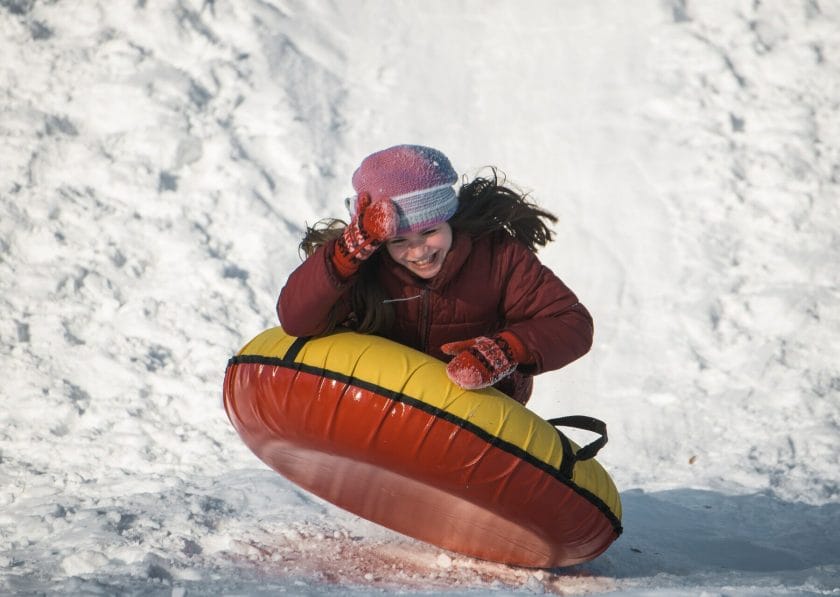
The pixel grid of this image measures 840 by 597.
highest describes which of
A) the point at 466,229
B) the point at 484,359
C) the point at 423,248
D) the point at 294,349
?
the point at 466,229

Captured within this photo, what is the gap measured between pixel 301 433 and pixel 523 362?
0.71m

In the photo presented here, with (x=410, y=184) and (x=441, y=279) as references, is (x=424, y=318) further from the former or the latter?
(x=410, y=184)

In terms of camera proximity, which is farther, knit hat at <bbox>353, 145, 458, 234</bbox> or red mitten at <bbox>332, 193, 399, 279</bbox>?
knit hat at <bbox>353, 145, 458, 234</bbox>

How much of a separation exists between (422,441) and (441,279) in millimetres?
606

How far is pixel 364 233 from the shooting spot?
2385mm

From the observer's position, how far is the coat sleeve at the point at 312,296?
8.09ft

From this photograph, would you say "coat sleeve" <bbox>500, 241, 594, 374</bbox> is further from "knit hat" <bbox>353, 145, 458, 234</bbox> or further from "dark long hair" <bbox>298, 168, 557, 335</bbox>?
"knit hat" <bbox>353, 145, 458, 234</bbox>

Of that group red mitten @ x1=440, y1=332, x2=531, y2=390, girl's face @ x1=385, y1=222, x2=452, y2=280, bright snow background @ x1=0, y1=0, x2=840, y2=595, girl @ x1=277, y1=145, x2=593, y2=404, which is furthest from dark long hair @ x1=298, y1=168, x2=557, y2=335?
bright snow background @ x1=0, y1=0, x2=840, y2=595

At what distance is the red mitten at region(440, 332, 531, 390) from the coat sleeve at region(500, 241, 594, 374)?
48mm

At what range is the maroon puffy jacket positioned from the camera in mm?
2639

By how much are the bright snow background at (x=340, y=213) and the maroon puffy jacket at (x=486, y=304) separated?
0.80 meters

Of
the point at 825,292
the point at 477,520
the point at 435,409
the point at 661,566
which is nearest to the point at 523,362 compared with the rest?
the point at 435,409

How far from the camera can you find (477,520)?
2.67 m

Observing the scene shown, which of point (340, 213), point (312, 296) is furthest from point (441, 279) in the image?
point (340, 213)
